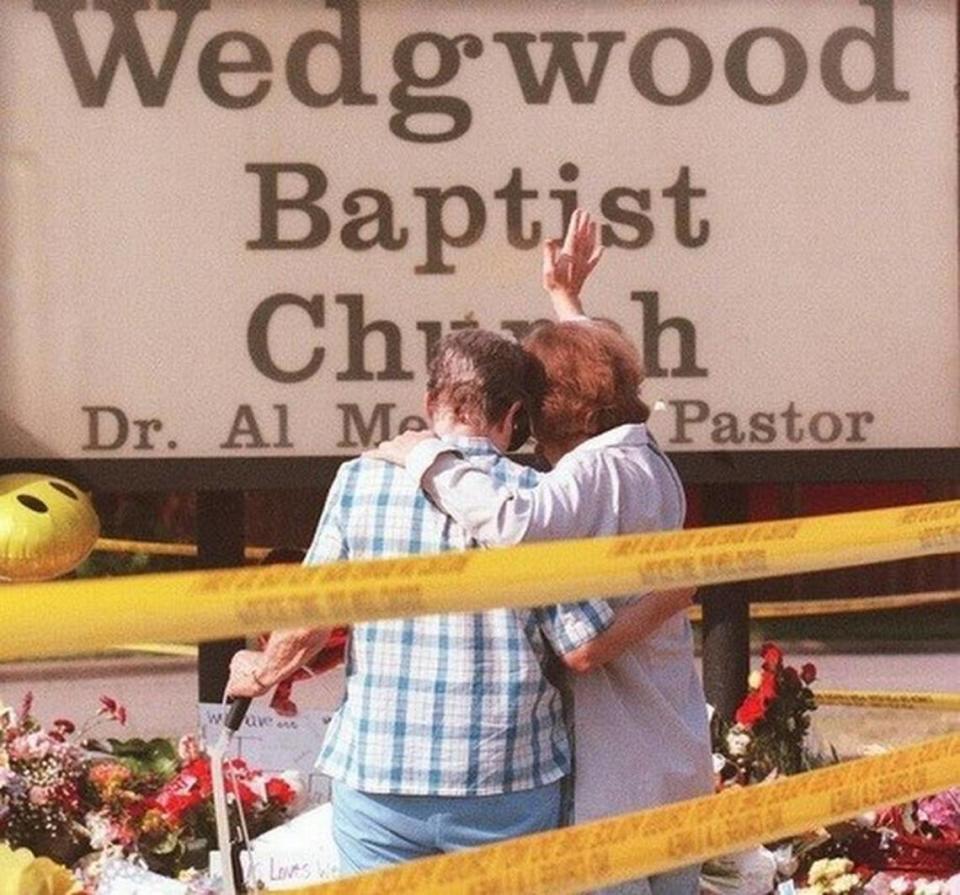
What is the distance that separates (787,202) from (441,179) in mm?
865

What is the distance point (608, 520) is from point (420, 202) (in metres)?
2.22

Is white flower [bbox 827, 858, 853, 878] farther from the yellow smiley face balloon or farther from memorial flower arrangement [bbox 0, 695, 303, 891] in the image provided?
the yellow smiley face balloon

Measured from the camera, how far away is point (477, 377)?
4.44 metres

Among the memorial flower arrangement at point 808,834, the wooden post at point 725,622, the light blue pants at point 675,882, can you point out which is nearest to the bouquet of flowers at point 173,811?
the memorial flower arrangement at point 808,834

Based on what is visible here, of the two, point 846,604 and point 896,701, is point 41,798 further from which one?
point 846,604

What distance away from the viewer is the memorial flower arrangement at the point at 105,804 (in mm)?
5938

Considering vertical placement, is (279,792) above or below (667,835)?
below

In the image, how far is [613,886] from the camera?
171 inches

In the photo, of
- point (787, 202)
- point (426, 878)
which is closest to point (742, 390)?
point (787, 202)

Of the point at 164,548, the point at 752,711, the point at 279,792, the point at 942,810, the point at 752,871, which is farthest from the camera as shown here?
the point at 164,548

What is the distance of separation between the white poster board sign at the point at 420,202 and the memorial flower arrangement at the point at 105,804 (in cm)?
79

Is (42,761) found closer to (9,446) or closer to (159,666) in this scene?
(9,446)

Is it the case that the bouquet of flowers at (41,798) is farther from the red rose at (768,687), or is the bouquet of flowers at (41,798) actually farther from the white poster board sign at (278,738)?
the red rose at (768,687)

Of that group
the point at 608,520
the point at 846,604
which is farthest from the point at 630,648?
the point at 846,604
